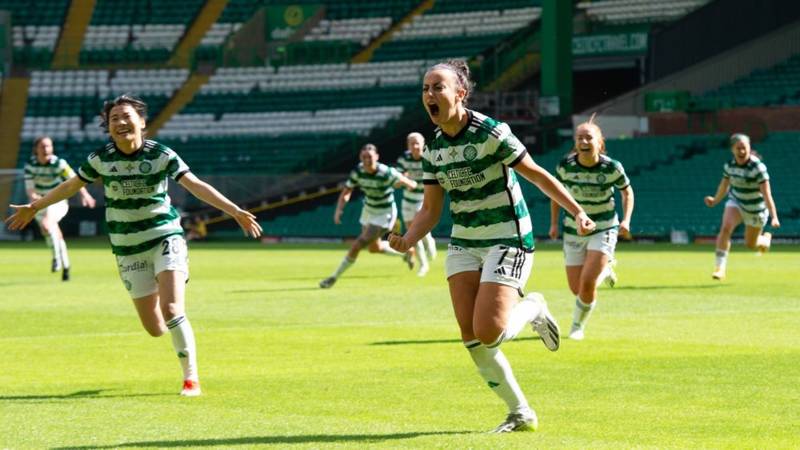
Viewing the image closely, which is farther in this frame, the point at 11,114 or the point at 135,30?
the point at 135,30

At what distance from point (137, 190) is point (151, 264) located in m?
0.59

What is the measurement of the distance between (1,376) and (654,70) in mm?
41392

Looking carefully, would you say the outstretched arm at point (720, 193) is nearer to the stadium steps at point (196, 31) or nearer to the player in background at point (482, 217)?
the player in background at point (482, 217)

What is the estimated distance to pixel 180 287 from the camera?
11.5 metres

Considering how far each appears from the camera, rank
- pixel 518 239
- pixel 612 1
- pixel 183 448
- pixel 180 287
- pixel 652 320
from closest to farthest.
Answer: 1. pixel 183 448
2. pixel 518 239
3. pixel 180 287
4. pixel 652 320
5. pixel 612 1

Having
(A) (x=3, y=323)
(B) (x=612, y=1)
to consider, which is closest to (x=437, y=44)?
(B) (x=612, y=1)

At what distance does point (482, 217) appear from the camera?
30.9ft

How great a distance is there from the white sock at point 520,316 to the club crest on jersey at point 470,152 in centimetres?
99

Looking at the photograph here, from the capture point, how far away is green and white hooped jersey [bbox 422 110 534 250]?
9242mm

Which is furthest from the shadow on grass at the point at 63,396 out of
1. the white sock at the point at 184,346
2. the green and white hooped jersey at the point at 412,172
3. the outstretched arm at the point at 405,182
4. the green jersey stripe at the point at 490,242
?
the green and white hooped jersey at the point at 412,172

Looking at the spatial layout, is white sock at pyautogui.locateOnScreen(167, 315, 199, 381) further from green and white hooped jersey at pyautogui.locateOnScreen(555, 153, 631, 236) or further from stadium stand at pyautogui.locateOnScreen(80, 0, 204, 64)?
stadium stand at pyautogui.locateOnScreen(80, 0, 204, 64)

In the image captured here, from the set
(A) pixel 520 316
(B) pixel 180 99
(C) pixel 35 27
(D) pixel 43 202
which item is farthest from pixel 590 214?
(C) pixel 35 27

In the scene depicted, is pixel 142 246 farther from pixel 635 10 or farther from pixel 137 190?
pixel 635 10

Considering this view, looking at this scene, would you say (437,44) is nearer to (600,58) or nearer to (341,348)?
(600,58)
